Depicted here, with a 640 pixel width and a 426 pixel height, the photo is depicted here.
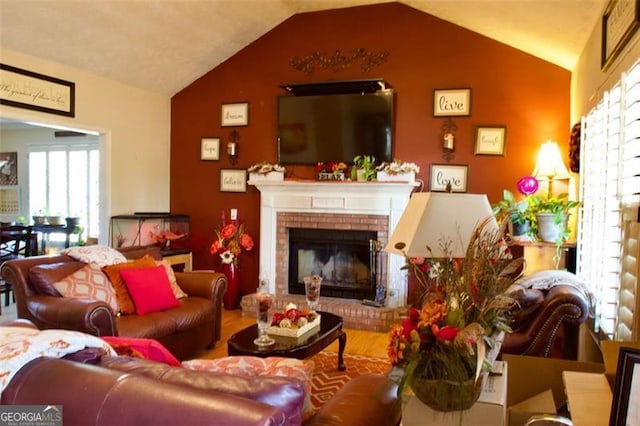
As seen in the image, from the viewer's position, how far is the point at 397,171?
471 centimetres

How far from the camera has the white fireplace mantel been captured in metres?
4.83

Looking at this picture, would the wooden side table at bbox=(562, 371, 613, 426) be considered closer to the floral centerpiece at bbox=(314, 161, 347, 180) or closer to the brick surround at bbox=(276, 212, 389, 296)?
the brick surround at bbox=(276, 212, 389, 296)

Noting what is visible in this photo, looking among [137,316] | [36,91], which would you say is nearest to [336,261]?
[137,316]

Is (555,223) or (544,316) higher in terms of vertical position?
(555,223)

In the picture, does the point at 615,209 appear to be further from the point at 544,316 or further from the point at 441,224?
the point at 441,224

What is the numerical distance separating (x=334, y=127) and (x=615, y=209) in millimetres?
3222

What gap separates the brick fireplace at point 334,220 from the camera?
4.81m

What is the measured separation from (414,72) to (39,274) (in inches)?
152

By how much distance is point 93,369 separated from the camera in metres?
1.28

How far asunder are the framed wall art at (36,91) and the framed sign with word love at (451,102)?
12.1 feet

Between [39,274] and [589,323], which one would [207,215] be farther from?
[589,323]

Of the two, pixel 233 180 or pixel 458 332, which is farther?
pixel 233 180

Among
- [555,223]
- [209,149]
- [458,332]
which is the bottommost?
[458,332]

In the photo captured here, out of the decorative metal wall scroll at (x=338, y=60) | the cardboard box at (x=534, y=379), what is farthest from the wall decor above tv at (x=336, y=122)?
the cardboard box at (x=534, y=379)
